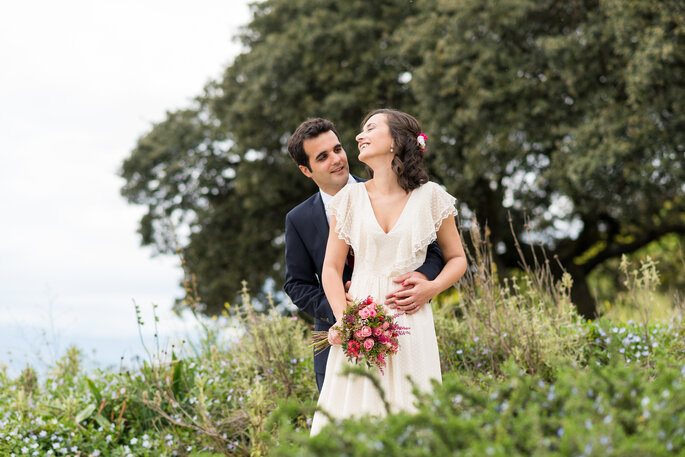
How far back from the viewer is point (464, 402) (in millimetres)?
1891

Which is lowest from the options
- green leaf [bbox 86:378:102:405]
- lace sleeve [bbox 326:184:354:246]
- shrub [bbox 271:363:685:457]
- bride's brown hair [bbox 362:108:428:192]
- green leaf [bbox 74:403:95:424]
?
shrub [bbox 271:363:685:457]

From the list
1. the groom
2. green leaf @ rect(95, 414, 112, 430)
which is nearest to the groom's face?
the groom

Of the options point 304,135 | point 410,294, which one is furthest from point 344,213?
point 304,135

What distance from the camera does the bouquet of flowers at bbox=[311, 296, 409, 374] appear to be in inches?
104

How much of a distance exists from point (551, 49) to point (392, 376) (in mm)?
9785

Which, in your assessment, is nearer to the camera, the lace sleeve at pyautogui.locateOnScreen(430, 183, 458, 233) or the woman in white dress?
the woman in white dress

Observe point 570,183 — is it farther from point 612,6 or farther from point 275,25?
point 275,25

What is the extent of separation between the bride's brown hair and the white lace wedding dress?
56mm

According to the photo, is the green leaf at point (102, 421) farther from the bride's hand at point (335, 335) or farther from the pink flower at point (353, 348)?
the pink flower at point (353, 348)

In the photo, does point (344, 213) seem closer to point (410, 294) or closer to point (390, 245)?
point (390, 245)

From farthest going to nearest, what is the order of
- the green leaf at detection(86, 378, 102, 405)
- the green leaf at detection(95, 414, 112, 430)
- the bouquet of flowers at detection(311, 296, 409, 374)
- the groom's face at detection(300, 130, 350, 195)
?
1. the green leaf at detection(86, 378, 102, 405)
2. the green leaf at detection(95, 414, 112, 430)
3. the groom's face at detection(300, 130, 350, 195)
4. the bouquet of flowers at detection(311, 296, 409, 374)

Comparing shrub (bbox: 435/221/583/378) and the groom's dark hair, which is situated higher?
the groom's dark hair

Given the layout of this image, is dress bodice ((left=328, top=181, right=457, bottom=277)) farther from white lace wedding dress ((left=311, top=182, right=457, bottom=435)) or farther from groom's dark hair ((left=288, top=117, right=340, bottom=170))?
groom's dark hair ((left=288, top=117, right=340, bottom=170))

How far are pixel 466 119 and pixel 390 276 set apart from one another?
31.5 feet
